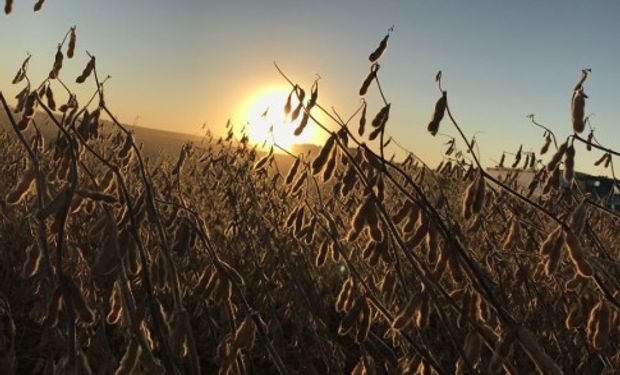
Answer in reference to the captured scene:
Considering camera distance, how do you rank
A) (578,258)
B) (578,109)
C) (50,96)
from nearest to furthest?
(578,258)
(578,109)
(50,96)

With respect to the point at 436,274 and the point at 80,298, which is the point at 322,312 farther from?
the point at 80,298

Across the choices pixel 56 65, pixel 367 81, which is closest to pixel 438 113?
pixel 367 81

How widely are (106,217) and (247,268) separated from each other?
3.43 meters

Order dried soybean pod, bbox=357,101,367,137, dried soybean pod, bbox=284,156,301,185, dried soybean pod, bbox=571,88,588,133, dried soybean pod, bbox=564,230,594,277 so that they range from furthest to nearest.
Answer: dried soybean pod, bbox=284,156,301,185, dried soybean pod, bbox=357,101,367,137, dried soybean pod, bbox=571,88,588,133, dried soybean pod, bbox=564,230,594,277

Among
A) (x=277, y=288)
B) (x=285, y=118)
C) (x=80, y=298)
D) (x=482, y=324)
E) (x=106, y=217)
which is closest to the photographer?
(x=80, y=298)

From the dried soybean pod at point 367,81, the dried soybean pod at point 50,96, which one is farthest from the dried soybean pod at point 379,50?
the dried soybean pod at point 50,96

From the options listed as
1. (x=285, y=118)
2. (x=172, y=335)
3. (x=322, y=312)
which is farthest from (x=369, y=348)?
(x=172, y=335)

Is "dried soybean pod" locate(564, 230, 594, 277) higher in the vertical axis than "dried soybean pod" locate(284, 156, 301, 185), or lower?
higher

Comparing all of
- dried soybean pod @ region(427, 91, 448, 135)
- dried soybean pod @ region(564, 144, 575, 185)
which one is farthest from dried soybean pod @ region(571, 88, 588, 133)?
dried soybean pod @ region(427, 91, 448, 135)

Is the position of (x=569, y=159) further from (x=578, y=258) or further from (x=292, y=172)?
(x=292, y=172)

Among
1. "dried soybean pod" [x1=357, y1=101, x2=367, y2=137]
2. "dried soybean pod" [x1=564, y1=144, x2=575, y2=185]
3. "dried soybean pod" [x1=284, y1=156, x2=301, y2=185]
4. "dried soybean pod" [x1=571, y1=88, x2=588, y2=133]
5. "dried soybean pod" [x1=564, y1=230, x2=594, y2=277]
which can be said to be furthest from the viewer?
"dried soybean pod" [x1=284, y1=156, x2=301, y2=185]

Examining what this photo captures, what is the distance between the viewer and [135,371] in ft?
5.17

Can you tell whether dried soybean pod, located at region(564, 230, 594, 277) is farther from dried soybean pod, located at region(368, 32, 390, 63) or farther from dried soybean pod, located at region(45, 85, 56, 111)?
dried soybean pod, located at region(45, 85, 56, 111)

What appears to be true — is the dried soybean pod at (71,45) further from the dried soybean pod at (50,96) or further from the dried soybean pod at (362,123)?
the dried soybean pod at (362,123)
